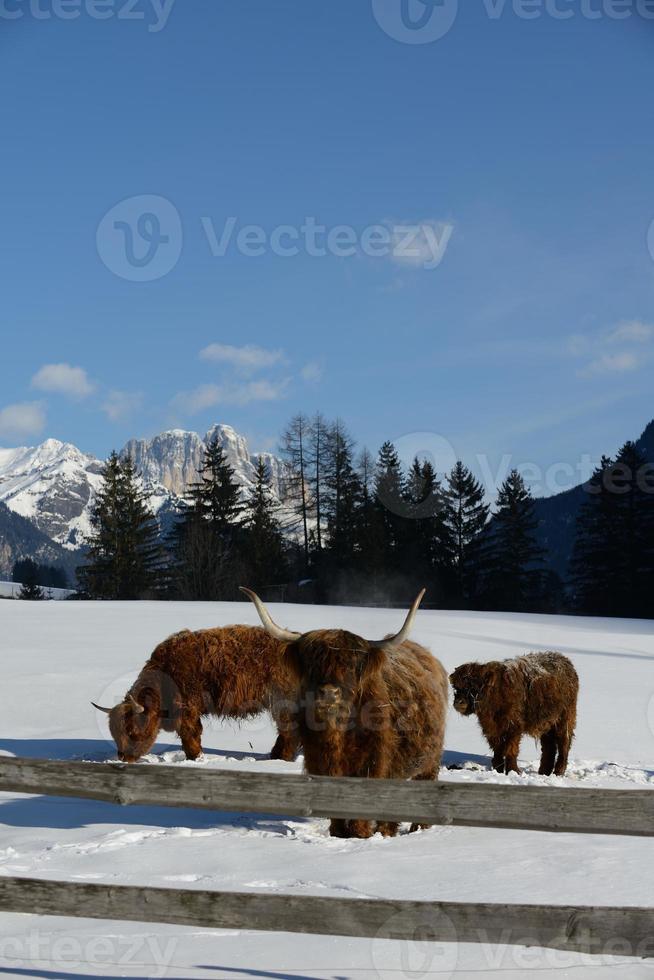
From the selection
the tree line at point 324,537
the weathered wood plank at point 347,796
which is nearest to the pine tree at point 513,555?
the tree line at point 324,537

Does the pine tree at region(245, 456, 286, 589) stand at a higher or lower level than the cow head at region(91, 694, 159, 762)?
higher

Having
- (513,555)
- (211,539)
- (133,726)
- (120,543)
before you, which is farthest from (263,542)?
(133,726)

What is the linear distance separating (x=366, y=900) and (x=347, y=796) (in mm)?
546

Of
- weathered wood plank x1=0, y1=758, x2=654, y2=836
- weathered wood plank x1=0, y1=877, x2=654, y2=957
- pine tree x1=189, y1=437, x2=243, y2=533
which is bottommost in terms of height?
weathered wood plank x1=0, y1=877, x2=654, y2=957

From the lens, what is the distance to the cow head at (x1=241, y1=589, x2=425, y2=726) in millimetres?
6188

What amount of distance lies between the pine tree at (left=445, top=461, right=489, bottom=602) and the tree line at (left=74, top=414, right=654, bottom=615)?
9cm

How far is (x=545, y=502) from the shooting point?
347 ft

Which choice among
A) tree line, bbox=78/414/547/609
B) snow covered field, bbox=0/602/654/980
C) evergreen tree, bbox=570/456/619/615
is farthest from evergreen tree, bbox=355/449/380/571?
snow covered field, bbox=0/602/654/980

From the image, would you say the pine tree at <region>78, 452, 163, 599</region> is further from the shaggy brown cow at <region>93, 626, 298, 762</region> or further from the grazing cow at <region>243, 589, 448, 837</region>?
the grazing cow at <region>243, 589, 448, 837</region>

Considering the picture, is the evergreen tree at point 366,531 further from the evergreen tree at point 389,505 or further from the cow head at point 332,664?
the cow head at point 332,664

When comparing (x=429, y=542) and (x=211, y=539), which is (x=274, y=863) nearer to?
(x=211, y=539)

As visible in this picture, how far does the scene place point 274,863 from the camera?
231 inches

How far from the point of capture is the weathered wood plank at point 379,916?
12.4 feet

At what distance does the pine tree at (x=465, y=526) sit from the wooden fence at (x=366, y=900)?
45196 mm
